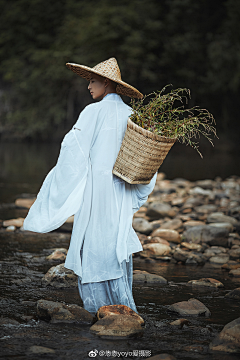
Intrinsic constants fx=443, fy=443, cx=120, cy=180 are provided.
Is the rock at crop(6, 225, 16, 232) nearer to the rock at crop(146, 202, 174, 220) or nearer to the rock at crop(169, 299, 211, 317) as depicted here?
the rock at crop(146, 202, 174, 220)

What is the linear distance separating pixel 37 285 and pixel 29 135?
1119 inches

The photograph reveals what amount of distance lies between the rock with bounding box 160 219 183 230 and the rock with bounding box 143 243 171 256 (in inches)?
39.9

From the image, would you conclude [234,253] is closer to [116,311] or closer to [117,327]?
[116,311]

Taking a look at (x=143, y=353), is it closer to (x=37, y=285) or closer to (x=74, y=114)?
(x=37, y=285)

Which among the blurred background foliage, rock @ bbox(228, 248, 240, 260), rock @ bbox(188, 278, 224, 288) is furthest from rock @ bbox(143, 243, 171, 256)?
the blurred background foliage

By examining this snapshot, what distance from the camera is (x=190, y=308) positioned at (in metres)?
2.97

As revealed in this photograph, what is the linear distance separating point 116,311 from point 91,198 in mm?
710

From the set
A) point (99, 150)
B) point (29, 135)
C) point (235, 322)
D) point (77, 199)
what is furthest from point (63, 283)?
point (29, 135)

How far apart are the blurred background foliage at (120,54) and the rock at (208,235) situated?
72.4ft

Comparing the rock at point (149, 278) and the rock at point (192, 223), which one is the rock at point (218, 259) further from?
the rock at point (192, 223)

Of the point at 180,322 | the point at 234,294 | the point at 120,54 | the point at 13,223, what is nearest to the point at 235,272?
the point at 234,294

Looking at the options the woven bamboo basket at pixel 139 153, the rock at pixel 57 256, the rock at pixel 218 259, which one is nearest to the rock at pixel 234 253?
the rock at pixel 218 259

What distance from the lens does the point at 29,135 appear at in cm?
3102

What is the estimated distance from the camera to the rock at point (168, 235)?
5.15 meters
